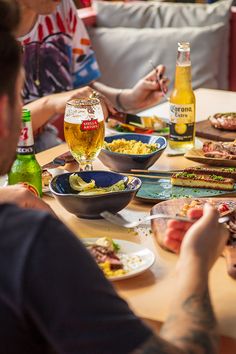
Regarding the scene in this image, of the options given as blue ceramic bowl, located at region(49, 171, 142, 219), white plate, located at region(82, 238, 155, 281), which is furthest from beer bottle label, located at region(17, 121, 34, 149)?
white plate, located at region(82, 238, 155, 281)

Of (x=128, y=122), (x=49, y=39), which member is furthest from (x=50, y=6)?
(x=128, y=122)

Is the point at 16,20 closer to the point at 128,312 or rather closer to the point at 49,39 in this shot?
the point at 128,312

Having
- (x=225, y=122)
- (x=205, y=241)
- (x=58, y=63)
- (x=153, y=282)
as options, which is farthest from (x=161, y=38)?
(x=205, y=241)

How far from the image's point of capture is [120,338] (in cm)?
95

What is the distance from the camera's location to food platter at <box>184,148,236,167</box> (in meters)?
2.01

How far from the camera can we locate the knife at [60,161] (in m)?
2.03

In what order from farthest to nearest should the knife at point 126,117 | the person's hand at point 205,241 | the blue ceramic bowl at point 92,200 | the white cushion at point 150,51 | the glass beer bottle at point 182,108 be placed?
the white cushion at point 150,51
the knife at point 126,117
the glass beer bottle at point 182,108
the blue ceramic bowl at point 92,200
the person's hand at point 205,241

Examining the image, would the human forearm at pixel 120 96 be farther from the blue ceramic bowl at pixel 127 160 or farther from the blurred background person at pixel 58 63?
the blue ceramic bowl at pixel 127 160

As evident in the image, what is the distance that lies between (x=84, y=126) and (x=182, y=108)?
347mm

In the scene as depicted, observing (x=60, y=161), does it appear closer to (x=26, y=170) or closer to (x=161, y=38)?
(x=26, y=170)

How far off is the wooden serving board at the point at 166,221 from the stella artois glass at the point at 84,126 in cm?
31

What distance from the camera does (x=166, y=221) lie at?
5.13ft

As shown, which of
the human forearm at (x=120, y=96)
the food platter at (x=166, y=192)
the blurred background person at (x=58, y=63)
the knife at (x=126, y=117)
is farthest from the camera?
the human forearm at (x=120, y=96)

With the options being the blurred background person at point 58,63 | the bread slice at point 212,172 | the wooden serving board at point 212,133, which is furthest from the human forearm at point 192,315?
the blurred background person at point 58,63
